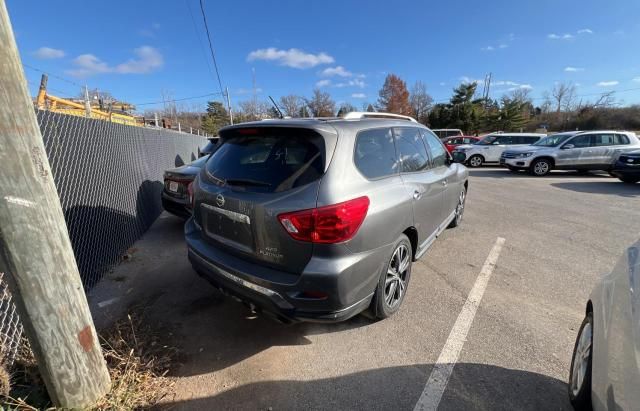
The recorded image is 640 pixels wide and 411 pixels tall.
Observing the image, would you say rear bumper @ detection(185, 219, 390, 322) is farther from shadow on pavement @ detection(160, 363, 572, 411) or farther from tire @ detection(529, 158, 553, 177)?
tire @ detection(529, 158, 553, 177)

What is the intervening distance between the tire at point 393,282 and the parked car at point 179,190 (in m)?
3.38

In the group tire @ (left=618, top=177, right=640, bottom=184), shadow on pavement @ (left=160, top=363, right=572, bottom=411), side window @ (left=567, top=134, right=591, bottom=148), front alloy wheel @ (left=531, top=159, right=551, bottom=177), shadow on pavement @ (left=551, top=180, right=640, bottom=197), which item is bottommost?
shadow on pavement @ (left=160, top=363, right=572, bottom=411)

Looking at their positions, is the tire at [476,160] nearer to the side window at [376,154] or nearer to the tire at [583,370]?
the side window at [376,154]

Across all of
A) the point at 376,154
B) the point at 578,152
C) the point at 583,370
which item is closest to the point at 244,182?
the point at 376,154

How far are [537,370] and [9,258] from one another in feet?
11.1

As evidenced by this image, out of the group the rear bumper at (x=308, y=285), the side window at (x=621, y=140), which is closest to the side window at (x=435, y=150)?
the rear bumper at (x=308, y=285)

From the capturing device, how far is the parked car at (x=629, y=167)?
959cm

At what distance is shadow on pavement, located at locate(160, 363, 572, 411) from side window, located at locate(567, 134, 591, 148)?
45.0ft

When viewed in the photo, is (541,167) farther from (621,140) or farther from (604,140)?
(621,140)

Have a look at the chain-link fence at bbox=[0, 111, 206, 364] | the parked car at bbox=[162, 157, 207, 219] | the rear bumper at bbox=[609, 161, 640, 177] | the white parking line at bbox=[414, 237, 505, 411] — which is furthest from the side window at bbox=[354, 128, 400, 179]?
the rear bumper at bbox=[609, 161, 640, 177]

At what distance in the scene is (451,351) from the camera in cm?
248

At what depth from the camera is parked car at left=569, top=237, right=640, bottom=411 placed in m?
1.24

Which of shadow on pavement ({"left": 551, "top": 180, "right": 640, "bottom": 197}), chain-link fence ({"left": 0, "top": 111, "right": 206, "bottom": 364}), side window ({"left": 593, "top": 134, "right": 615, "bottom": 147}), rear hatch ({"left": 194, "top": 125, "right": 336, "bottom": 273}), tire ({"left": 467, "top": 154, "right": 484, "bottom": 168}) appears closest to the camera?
rear hatch ({"left": 194, "top": 125, "right": 336, "bottom": 273})

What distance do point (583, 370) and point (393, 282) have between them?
4.55ft
